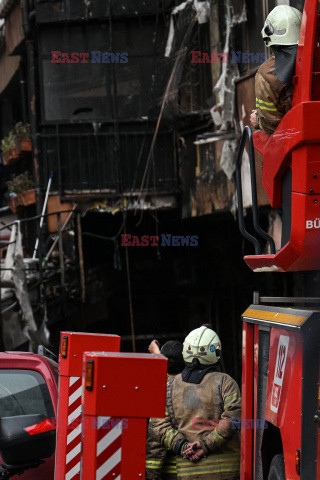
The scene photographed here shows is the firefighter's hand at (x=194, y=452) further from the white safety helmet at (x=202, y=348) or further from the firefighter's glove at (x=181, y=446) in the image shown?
the white safety helmet at (x=202, y=348)

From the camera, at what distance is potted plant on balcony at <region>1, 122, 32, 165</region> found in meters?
16.6

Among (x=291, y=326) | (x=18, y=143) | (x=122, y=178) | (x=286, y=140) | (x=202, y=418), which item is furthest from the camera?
(x=18, y=143)

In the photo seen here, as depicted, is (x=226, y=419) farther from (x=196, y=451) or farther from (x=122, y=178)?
(x=122, y=178)

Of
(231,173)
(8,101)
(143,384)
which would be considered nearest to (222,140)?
(231,173)

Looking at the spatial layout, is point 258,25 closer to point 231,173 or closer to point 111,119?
point 231,173

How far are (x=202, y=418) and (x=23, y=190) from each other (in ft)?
37.1

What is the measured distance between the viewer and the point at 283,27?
5082 mm

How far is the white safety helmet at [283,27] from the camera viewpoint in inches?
199

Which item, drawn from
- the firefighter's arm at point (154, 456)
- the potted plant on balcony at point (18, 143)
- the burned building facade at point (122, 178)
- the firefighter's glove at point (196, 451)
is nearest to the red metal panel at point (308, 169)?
the firefighter's glove at point (196, 451)

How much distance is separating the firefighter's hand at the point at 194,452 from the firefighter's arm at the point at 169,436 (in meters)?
0.05

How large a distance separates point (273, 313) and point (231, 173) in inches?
281

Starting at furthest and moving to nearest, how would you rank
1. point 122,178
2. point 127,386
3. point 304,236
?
point 122,178 < point 304,236 < point 127,386

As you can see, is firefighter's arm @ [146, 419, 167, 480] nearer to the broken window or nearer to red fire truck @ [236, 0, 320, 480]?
red fire truck @ [236, 0, 320, 480]

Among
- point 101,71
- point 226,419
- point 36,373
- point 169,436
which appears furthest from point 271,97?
point 101,71
